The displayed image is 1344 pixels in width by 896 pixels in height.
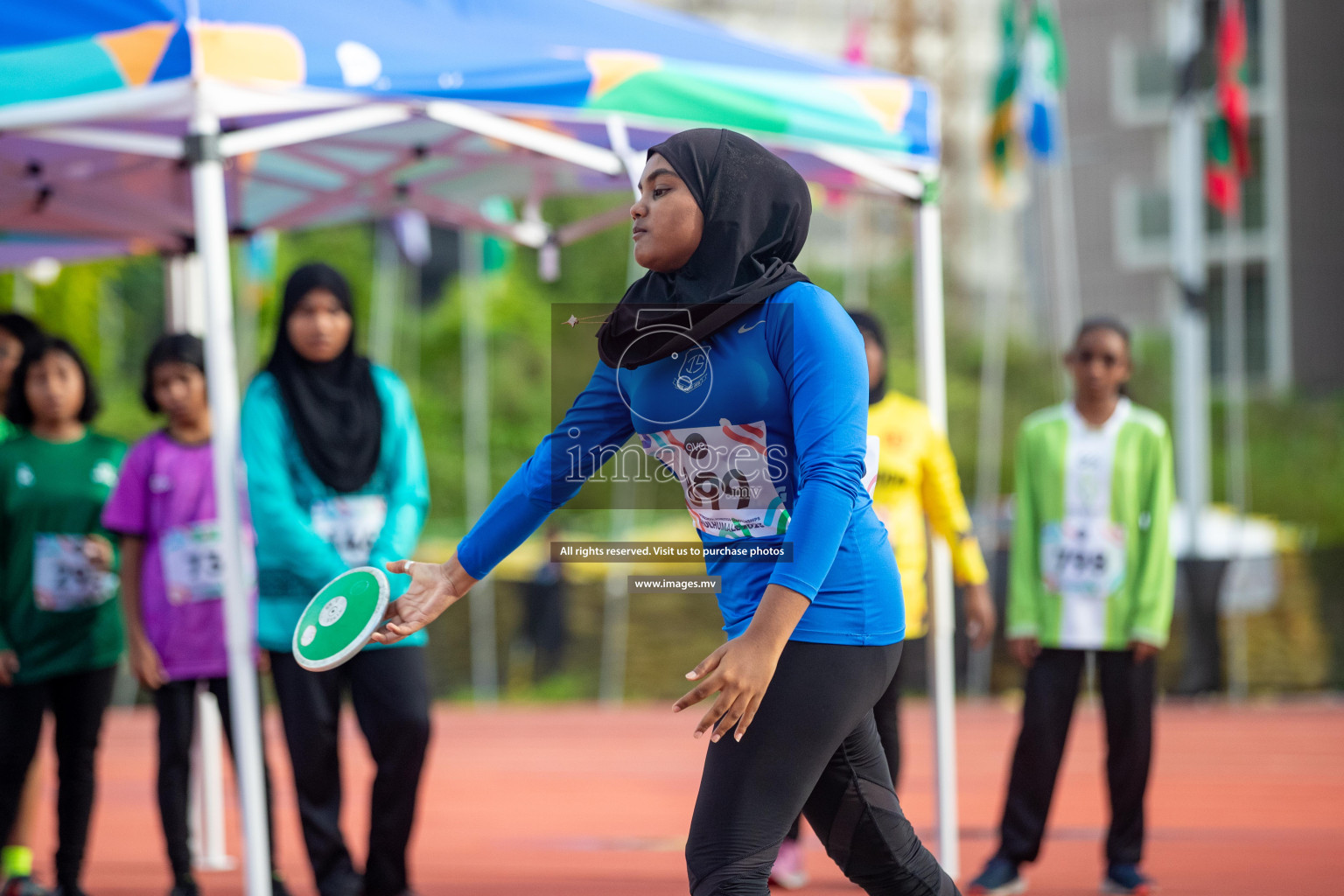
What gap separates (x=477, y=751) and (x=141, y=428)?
12.0m

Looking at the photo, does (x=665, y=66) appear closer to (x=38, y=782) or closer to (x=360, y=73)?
(x=360, y=73)

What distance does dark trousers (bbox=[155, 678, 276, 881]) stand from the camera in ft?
15.1

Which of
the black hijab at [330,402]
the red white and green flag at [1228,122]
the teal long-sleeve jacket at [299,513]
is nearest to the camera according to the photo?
the teal long-sleeve jacket at [299,513]

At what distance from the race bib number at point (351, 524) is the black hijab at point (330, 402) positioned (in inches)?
2.0

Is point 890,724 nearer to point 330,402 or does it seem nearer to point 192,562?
point 330,402

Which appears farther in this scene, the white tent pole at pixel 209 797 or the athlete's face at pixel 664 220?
the white tent pole at pixel 209 797

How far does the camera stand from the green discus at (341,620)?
2.60m

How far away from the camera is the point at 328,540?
4371mm

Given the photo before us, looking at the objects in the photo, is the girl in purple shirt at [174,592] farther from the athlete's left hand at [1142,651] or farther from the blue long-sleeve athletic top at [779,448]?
the athlete's left hand at [1142,651]

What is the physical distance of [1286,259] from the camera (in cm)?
2492

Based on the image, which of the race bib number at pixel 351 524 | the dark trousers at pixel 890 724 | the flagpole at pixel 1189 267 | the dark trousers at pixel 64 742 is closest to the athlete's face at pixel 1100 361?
the dark trousers at pixel 890 724

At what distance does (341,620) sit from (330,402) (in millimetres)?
1902

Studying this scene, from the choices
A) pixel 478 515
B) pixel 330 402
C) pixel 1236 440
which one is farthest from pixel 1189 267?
pixel 330 402

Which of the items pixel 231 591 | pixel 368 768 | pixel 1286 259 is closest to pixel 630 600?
pixel 368 768
